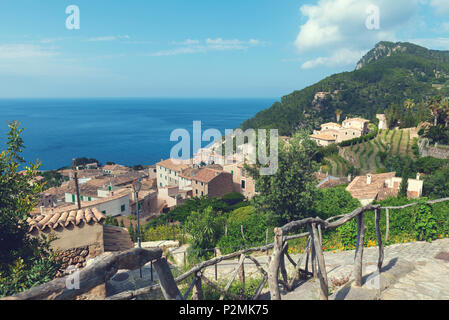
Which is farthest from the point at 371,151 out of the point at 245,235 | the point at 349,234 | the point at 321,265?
the point at 321,265

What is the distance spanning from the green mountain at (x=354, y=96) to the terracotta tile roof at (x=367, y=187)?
192 ft

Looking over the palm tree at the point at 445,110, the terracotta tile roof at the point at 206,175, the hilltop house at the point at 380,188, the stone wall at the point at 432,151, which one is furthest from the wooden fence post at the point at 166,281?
the palm tree at the point at 445,110

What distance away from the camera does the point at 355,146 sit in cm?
5838

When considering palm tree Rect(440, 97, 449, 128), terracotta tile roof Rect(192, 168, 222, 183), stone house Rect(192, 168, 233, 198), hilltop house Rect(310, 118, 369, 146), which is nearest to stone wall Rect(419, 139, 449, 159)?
palm tree Rect(440, 97, 449, 128)

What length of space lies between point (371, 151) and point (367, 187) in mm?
31558

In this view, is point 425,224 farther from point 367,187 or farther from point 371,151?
point 371,151

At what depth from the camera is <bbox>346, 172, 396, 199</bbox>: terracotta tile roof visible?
23281 millimetres

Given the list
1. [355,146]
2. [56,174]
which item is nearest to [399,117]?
[355,146]

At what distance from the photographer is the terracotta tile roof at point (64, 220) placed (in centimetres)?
795

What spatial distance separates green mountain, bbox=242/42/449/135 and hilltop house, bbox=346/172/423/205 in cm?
5951
